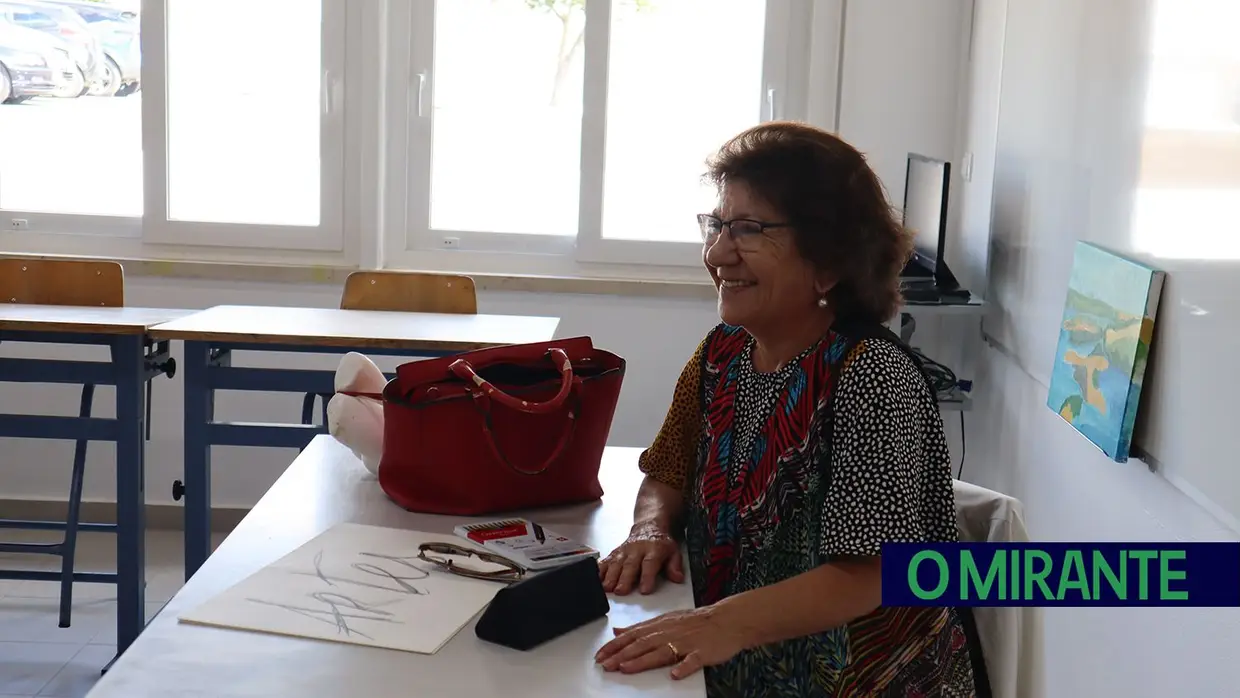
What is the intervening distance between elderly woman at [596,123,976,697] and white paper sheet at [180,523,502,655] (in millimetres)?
189

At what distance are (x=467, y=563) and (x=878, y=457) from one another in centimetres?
50

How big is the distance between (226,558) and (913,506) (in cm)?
81

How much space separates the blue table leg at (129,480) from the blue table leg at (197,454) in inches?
5.5

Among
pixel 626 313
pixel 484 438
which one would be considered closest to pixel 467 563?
pixel 484 438

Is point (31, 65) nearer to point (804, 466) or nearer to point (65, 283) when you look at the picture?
point (65, 283)

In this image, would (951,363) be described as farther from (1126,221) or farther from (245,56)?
(245,56)

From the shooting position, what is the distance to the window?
169 inches

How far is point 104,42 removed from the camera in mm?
4352

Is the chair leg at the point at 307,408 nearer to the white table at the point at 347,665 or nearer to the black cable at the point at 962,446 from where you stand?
the black cable at the point at 962,446

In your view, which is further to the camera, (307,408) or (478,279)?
(478,279)

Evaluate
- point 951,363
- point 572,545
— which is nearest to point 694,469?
point 572,545

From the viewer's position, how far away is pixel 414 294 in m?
3.63

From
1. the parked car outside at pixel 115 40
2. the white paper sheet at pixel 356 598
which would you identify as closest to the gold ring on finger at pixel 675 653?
the white paper sheet at pixel 356 598

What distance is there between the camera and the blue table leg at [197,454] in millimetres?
3033
